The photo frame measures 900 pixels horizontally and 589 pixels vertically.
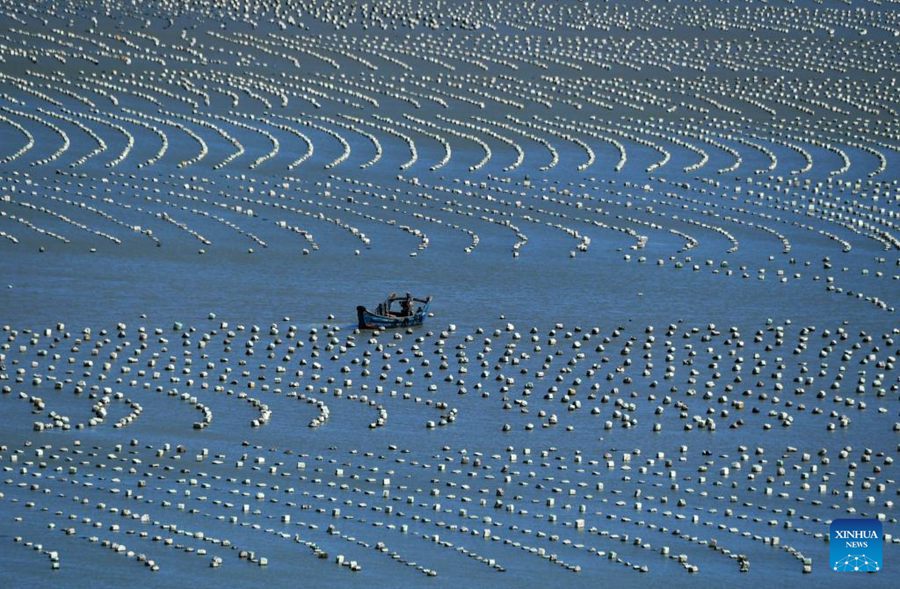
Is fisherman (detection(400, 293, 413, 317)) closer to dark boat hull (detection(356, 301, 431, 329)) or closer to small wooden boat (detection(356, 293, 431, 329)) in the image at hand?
small wooden boat (detection(356, 293, 431, 329))

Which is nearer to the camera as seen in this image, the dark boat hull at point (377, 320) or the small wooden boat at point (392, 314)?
the dark boat hull at point (377, 320)

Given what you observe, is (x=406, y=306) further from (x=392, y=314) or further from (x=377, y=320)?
(x=377, y=320)

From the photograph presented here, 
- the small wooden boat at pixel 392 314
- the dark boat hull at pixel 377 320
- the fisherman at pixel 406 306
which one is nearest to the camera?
the dark boat hull at pixel 377 320

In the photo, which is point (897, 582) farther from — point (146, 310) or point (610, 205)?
point (610, 205)

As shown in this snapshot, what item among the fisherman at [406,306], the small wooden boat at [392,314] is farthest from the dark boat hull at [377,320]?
the fisherman at [406,306]

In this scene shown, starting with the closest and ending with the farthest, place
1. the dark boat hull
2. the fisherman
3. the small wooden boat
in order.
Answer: the dark boat hull < the small wooden boat < the fisherman

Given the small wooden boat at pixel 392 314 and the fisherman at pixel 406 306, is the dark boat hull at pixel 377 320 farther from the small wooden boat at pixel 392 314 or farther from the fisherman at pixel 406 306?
the fisherman at pixel 406 306

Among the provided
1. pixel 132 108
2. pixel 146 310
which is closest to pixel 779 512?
pixel 146 310

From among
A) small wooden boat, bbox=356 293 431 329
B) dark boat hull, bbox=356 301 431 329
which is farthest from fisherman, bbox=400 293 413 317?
dark boat hull, bbox=356 301 431 329

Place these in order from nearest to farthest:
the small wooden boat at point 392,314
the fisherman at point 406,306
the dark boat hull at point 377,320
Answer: the dark boat hull at point 377,320 < the small wooden boat at point 392,314 < the fisherman at point 406,306
